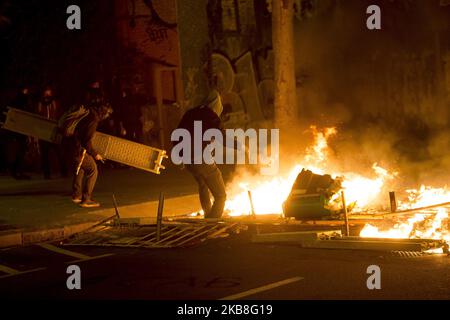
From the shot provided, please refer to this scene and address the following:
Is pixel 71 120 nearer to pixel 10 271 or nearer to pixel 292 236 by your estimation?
pixel 10 271

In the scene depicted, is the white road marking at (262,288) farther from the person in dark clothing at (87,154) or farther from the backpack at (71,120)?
the backpack at (71,120)

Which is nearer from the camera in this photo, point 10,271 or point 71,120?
point 10,271

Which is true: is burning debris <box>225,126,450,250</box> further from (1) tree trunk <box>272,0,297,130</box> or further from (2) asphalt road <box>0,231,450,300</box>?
(1) tree trunk <box>272,0,297,130</box>

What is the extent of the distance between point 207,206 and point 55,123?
125 inches

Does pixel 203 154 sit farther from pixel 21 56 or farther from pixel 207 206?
pixel 21 56

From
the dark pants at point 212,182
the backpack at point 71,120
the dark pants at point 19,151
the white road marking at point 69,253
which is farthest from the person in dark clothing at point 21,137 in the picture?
the dark pants at point 212,182

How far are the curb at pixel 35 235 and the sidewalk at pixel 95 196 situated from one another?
3 centimetres

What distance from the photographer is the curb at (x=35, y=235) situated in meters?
10.1

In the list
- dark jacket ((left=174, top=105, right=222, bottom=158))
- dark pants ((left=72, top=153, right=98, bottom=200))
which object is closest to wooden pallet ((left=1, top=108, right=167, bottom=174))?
dark pants ((left=72, top=153, right=98, bottom=200))

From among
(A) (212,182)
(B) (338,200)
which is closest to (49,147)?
(A) (212,182)

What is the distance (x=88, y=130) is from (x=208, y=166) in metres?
2.34

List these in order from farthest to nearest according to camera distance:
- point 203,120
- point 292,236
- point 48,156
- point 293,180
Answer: point 48,156 → point 293,180 → point 203,120 → point 292,236

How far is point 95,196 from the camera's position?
13.6m

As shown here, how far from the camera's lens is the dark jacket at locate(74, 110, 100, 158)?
38.3ft
